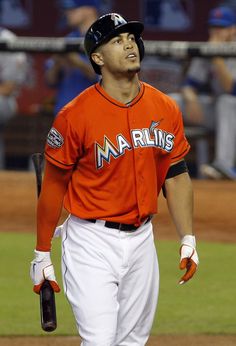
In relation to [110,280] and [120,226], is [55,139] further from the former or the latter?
[110,280]

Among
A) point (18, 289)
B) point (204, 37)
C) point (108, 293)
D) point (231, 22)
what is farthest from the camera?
point (204, 37)

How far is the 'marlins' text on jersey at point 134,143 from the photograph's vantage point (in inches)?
202

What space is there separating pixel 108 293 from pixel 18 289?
354 centimetres

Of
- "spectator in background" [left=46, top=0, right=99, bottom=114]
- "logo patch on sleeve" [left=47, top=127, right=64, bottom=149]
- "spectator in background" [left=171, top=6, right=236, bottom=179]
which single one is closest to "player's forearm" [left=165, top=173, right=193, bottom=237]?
"logo patch on sleeve" [left=47, top=127, right=64, bottom=149]

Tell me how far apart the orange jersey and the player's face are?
139 millimetres

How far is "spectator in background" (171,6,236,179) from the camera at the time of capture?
505 inches

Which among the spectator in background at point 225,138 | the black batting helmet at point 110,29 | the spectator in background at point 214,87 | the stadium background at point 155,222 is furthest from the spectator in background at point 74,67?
the black batting helmet at point 110,29

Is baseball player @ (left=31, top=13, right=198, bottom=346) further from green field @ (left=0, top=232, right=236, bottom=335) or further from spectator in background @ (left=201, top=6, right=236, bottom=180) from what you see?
spectator in background @ (left=201, top=6, right=236, bottom=180)

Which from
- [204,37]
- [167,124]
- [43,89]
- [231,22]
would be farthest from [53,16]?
[167,124]

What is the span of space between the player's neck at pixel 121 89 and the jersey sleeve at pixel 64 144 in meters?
0.23

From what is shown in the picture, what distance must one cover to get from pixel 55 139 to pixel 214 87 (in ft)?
26.5

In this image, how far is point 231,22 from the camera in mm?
12820

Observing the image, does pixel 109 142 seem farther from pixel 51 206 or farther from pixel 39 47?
pixel 39 47

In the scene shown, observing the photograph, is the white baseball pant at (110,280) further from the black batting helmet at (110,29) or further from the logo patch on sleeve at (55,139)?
the black batting helmet at (110,29)
